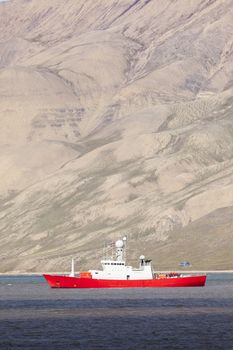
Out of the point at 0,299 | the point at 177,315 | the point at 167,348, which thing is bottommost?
the point at 167,348

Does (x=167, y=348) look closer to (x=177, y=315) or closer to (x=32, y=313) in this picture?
(x=177, y=315)

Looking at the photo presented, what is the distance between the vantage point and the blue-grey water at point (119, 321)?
104m

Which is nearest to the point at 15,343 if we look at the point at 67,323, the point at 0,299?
the point at 67,323

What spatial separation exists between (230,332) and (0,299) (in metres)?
73.0

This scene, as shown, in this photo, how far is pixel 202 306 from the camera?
149000mm

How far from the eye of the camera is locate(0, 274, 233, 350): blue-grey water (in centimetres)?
10388

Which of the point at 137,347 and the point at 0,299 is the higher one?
the point at 0,299

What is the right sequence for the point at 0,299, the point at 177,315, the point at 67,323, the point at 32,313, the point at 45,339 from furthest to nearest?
the point at 0,299, the point at 32,313, the point at 177,315, the point at 67,323, the point at 45,339

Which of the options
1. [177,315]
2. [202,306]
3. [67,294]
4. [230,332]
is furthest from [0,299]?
[230,332]

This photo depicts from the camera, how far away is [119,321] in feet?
414

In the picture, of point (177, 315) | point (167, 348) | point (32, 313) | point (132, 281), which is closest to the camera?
point (167, 348)

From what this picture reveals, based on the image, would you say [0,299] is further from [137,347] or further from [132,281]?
[137,347]

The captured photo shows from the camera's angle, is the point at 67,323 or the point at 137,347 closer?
the point at 137,347

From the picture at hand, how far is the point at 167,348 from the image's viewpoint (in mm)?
99312
